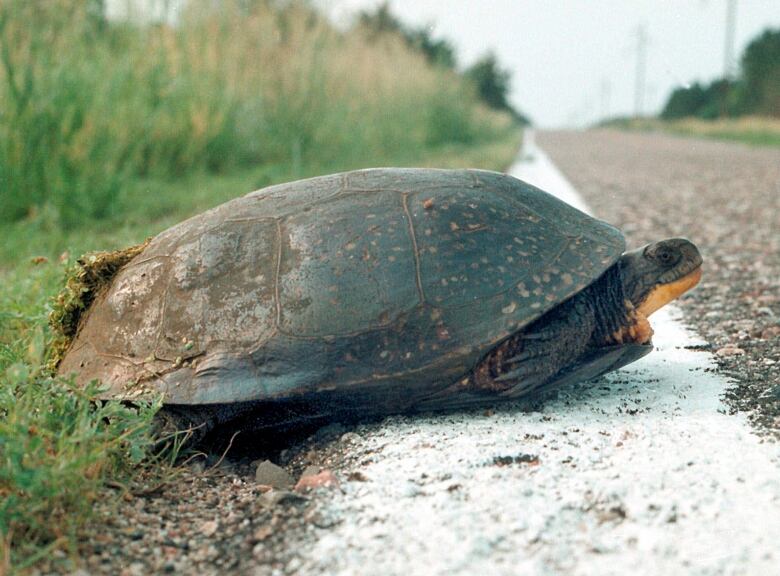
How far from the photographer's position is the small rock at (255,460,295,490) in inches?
94.3

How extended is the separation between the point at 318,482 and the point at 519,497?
0.58 meters

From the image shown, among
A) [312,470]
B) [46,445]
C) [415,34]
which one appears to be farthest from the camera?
[415,34]

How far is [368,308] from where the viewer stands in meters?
2.65

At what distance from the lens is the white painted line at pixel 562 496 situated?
169cm

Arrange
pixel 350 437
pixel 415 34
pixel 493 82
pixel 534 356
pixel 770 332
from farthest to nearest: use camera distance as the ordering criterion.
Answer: pixel 493 82, pixel 415 34, pixel 770 332, pixel 534 356, pixel 350 437

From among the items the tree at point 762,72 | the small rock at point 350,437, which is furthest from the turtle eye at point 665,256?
the tree at point 762,72

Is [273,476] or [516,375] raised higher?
[516,375]

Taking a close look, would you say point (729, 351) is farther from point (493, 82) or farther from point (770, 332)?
point (493, 82)

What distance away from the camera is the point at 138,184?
24.8 feet

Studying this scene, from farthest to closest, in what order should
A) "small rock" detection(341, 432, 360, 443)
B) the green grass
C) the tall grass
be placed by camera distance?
the tall grass
"small rock" detection(341, 432, 360, 443)
the green grass

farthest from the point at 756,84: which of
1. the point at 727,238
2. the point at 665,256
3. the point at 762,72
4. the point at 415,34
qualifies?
the point at 665,256

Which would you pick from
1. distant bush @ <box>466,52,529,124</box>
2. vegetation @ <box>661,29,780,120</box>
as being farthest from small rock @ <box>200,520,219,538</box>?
distant bush @ <box>466,52,529,124</box>

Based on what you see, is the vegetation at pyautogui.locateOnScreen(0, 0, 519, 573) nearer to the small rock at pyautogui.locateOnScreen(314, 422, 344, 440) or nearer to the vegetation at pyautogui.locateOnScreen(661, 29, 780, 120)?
the small rock at pyautogui.locateOnScreen(314, 422, 344, 440)

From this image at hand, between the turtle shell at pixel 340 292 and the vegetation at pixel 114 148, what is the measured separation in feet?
0.88
